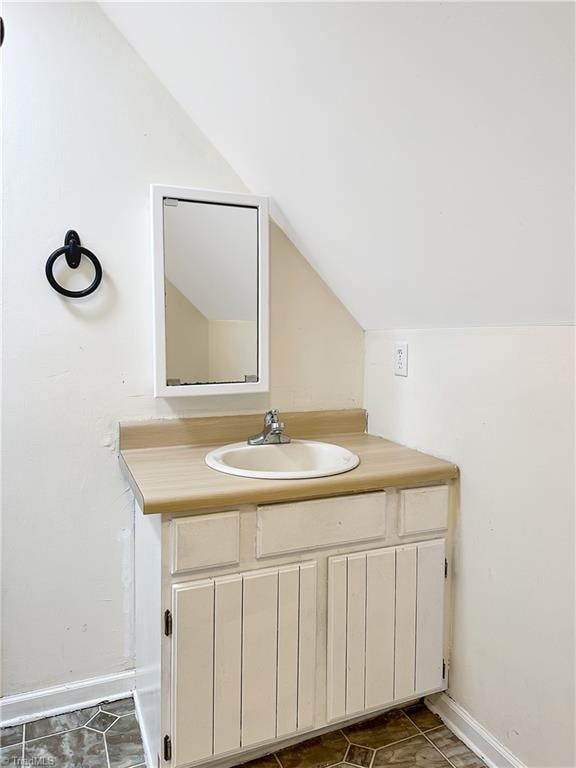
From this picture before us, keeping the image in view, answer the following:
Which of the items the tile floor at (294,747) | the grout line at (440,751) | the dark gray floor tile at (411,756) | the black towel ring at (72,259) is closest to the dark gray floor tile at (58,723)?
the tile floor at (294,747)

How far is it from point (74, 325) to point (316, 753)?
139 centimetres

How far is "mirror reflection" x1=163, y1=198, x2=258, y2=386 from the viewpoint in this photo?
1.68 m

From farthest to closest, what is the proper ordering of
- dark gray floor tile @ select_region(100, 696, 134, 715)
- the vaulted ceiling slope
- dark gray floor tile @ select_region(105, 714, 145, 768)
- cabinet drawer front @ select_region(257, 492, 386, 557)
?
dark gray floor tile @ select_region(100, 696, 134, 715) → dark gray floor tile @ select_region(105, 714, 145, 768) → cabinet drawer front @ select_region(257, 492, 386, 557) → the vaulted ceiling slope

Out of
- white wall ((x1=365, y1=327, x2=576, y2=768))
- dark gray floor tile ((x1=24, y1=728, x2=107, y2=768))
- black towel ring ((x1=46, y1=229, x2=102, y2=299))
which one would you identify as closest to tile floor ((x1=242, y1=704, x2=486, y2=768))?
white wall ((x1=365, y1=327, x2=576, y2=768))

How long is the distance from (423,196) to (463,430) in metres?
0.65

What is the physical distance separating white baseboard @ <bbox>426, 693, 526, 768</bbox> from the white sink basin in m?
0.76

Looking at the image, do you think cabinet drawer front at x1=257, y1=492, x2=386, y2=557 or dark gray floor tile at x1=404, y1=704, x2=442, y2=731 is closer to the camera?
cabinet drawer front at x1=257, y1=492, x2=386, y2=557

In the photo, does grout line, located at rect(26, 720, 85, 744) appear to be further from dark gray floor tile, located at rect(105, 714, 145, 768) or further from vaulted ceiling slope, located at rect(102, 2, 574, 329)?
vaulted ceiling slope, located at rect(102, 2, 574, 329)

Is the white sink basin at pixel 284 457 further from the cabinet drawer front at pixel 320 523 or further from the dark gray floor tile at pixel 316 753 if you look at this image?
the dark gray floor tile at pixel 316 753

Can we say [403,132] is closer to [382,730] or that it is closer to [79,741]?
[382,730]

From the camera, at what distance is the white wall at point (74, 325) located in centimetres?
156

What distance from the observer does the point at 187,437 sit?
1.78 m

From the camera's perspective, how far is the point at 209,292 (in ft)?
5.63

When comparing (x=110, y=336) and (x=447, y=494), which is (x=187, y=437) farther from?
(x=447, y=494)
